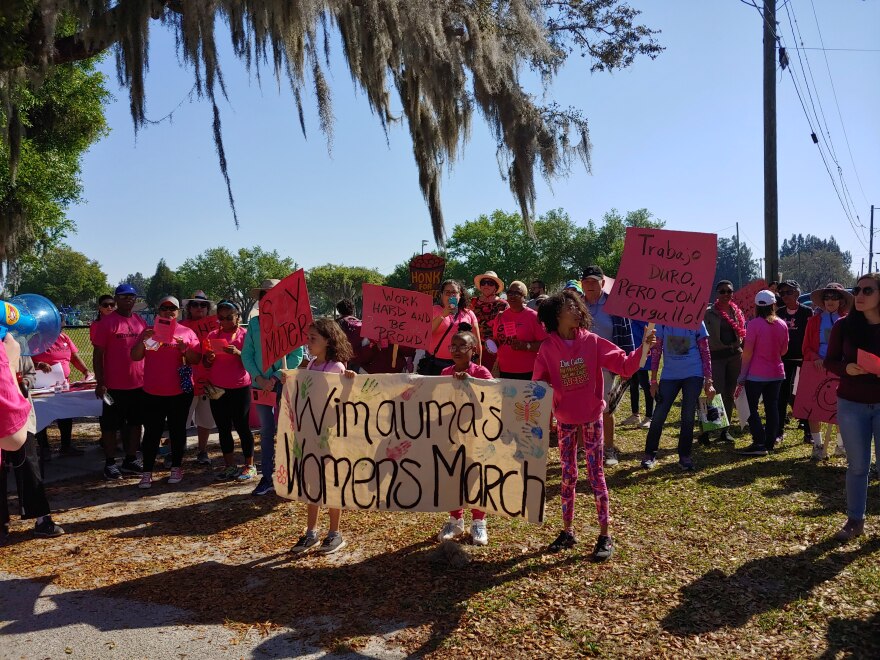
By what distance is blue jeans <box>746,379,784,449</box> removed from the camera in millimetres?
7941

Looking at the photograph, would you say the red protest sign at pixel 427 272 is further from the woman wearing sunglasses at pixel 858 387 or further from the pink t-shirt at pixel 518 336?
the woman wearing sunglasses at pixel 858 387

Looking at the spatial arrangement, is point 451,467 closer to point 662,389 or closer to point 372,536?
point 372,536

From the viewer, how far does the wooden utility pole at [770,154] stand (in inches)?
527

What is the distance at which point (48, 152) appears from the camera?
851 inches

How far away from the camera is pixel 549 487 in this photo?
662 centimetres

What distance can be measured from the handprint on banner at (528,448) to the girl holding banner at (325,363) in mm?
1416

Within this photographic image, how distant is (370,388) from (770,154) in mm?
11884

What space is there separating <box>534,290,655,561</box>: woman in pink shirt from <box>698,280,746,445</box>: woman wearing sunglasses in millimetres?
4616

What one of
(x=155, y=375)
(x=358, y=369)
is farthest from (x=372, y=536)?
(x=358, y=369)

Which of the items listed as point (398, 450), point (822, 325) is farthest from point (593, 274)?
point (398, 450)

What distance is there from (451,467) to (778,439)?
19.6ft

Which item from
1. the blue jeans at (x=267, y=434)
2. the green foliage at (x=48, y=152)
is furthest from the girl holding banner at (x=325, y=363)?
the green foliage at (x=48, y=152)

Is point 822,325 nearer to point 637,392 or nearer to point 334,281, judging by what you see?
point 637,392

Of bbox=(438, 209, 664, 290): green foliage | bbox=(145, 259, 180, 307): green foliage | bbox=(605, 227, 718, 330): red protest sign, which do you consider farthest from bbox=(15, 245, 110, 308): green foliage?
bbox=(605, 227, 718, 330): red protest sign
